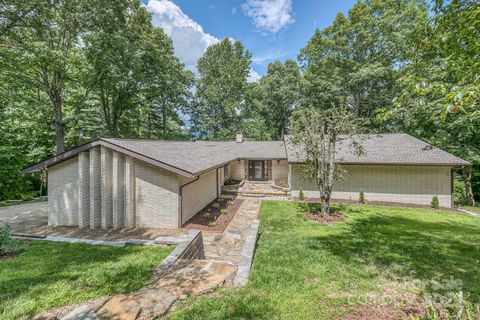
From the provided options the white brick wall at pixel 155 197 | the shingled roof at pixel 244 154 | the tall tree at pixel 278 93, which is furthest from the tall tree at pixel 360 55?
the white brick wall at pixel 155 197

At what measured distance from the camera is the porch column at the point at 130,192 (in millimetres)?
8242

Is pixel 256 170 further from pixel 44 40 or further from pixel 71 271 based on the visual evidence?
pixel 44 40

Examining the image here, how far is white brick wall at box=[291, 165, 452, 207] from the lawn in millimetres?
3709

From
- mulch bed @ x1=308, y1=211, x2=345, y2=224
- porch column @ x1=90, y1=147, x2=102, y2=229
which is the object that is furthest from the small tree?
porch column @ x1=90, y1=147, x2=102, y2=229

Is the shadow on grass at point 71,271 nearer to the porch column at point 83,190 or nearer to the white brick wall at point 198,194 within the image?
the porch column at point 83,190

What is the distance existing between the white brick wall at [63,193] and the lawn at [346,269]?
762 cm

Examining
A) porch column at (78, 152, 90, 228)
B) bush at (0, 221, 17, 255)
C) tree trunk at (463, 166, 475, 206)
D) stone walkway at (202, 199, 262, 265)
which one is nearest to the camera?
bush at (0, 221, 17, 255)

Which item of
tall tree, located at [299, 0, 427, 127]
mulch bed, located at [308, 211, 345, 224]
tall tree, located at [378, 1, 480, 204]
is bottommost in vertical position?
mulch bed, located at [308, 211, 345, 224]

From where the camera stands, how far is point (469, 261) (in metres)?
5.59

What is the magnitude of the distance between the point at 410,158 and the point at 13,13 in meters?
22.1

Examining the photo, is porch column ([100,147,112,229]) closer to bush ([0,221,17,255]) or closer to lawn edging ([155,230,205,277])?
bush ([0,221,17,255])

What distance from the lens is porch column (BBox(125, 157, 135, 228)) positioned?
8.24 m

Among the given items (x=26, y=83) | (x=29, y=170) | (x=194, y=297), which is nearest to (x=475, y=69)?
(x=194, y=297)

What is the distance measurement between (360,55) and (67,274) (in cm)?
2953
